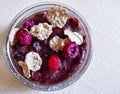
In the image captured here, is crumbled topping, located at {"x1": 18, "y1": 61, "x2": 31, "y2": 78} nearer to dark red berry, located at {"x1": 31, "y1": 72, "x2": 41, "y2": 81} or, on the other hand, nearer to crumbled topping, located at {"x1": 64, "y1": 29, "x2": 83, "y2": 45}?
dark red berry, located at {"x1": 31, "y1": 72, "x2": 41, "y2": 81}

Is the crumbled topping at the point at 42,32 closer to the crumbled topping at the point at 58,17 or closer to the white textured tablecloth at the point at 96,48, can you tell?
the crumbled topping at the point at 58,17

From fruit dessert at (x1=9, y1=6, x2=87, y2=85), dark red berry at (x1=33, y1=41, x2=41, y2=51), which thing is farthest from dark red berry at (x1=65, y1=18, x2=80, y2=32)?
dark red berry at (x1=33, y1=41, x2=41, y2=51)

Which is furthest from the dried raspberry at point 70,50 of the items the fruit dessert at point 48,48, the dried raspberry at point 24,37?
the dried raspberry at point 24,37

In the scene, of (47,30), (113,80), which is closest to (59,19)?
(47,30)

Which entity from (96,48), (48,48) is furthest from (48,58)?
(96,48)

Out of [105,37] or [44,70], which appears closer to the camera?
[44,70]

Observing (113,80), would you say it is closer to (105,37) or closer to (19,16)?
(105,37)

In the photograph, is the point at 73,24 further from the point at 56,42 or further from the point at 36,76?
the point at 36,76
